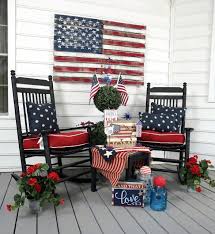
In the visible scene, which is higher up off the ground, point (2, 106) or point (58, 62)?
point (58, 62)

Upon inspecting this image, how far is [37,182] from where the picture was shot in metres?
2.23

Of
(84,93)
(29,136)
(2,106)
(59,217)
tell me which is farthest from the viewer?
(84,93)

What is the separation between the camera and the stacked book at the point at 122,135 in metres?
2.66

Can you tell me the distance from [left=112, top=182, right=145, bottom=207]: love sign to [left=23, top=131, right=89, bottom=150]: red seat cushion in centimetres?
60

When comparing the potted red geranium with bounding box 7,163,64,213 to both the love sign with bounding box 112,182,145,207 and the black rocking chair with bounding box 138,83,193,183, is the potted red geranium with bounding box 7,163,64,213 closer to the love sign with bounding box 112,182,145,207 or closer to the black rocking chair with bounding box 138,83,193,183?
the love sign with bounding box 112,182,145,207

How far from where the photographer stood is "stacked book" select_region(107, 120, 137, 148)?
8.73 ft

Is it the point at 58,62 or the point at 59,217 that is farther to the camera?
the point at 58,62

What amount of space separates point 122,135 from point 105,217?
2.55 ft

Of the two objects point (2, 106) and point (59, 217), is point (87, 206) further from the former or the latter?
Answer: point (2, 106)

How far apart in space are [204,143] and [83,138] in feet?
6.20

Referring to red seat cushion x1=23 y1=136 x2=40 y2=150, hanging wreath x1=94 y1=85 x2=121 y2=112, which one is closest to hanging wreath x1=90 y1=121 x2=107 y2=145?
hanging wreath x1=94 y1=85 x2=121 y2=112

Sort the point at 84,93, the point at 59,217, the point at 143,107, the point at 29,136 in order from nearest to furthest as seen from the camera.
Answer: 1. the point at 59,217
2. the point at 29,136
3. the point at 84,93
4. the point at 143,107

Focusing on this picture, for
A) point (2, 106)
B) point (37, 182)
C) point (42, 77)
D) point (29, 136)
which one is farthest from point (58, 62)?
point (37, 182)

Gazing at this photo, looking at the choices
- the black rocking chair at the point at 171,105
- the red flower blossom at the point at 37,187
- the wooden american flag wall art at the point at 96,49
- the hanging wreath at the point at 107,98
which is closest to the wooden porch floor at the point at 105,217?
the red flower blossom at the point at 37,187
